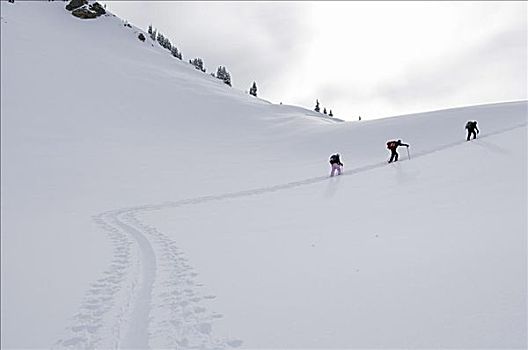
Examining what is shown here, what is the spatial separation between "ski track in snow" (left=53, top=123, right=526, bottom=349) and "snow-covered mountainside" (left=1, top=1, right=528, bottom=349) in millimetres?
31

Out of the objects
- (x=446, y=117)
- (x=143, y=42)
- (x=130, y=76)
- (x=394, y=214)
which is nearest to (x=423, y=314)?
(x=394, y=214)

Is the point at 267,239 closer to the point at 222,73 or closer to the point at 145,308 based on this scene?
the point at 145,308

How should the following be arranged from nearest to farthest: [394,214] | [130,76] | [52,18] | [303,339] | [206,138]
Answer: [303,339]
[394,214]
[206,138]
[130,76]
[52,18]

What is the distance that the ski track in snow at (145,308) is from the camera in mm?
4566

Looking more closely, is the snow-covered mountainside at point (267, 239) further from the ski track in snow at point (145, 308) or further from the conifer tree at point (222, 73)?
the conifer tree at point (222, 73)

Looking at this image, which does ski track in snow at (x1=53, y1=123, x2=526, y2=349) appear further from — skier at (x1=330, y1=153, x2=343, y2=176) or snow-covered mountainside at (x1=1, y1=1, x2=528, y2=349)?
skier at (x1=330, y1=153, x2=343, y2=176)

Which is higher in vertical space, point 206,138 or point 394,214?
point 206,138

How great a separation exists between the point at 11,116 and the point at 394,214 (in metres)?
29.1

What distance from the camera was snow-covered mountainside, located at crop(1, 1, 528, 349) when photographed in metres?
4.68

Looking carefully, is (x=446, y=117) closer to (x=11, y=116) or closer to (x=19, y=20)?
(x=11, y=116)

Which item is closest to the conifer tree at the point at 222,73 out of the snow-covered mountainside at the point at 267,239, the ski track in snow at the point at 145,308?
the snow-covered mountainside at the point at 267,239

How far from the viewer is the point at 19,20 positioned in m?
55.8

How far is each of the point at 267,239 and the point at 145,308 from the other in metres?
4.04

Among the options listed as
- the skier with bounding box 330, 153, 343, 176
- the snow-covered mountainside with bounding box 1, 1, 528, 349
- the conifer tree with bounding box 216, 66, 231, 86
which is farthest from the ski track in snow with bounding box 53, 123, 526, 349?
the conifer tree with bounding box 216, 66, 231, 86
